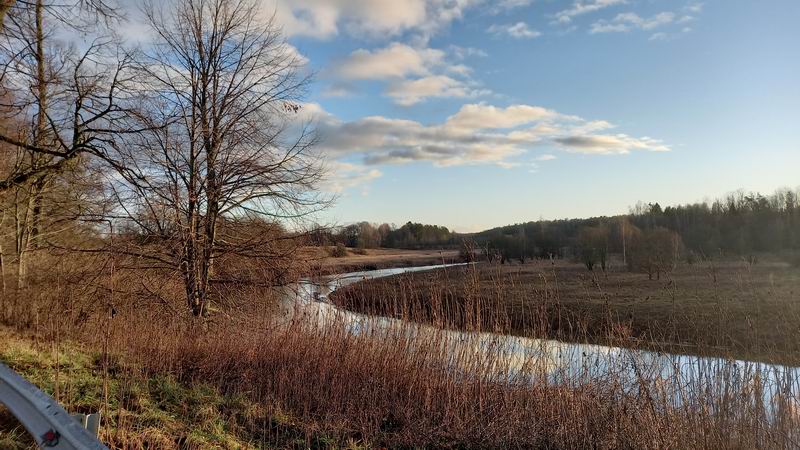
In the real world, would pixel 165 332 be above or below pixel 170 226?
below

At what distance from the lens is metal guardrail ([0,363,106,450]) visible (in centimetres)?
203

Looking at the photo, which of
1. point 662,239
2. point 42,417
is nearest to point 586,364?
point 42,417

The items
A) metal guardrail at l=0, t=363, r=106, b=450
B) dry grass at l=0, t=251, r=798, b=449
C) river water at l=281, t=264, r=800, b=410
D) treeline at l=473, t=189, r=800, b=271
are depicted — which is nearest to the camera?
metal guardrail at l=0, t=363, r=106, b=450

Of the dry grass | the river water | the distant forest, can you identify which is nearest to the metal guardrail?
the dry grass

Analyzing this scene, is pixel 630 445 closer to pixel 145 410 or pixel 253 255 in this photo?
pixel 145 410

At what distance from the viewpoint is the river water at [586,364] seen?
18.2 feet

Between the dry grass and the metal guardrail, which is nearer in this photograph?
the metal guardrail

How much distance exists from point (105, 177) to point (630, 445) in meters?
10.4

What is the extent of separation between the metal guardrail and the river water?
4.99 meters

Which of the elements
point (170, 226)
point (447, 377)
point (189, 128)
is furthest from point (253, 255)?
point (447, 377)

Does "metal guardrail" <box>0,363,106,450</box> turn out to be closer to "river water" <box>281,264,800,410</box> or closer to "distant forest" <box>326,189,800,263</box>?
"river water" <box>281,264,800,410</box>

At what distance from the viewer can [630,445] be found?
5.39m

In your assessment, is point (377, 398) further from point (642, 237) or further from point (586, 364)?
point (642, 237)

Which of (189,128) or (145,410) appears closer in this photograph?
(145,410)
